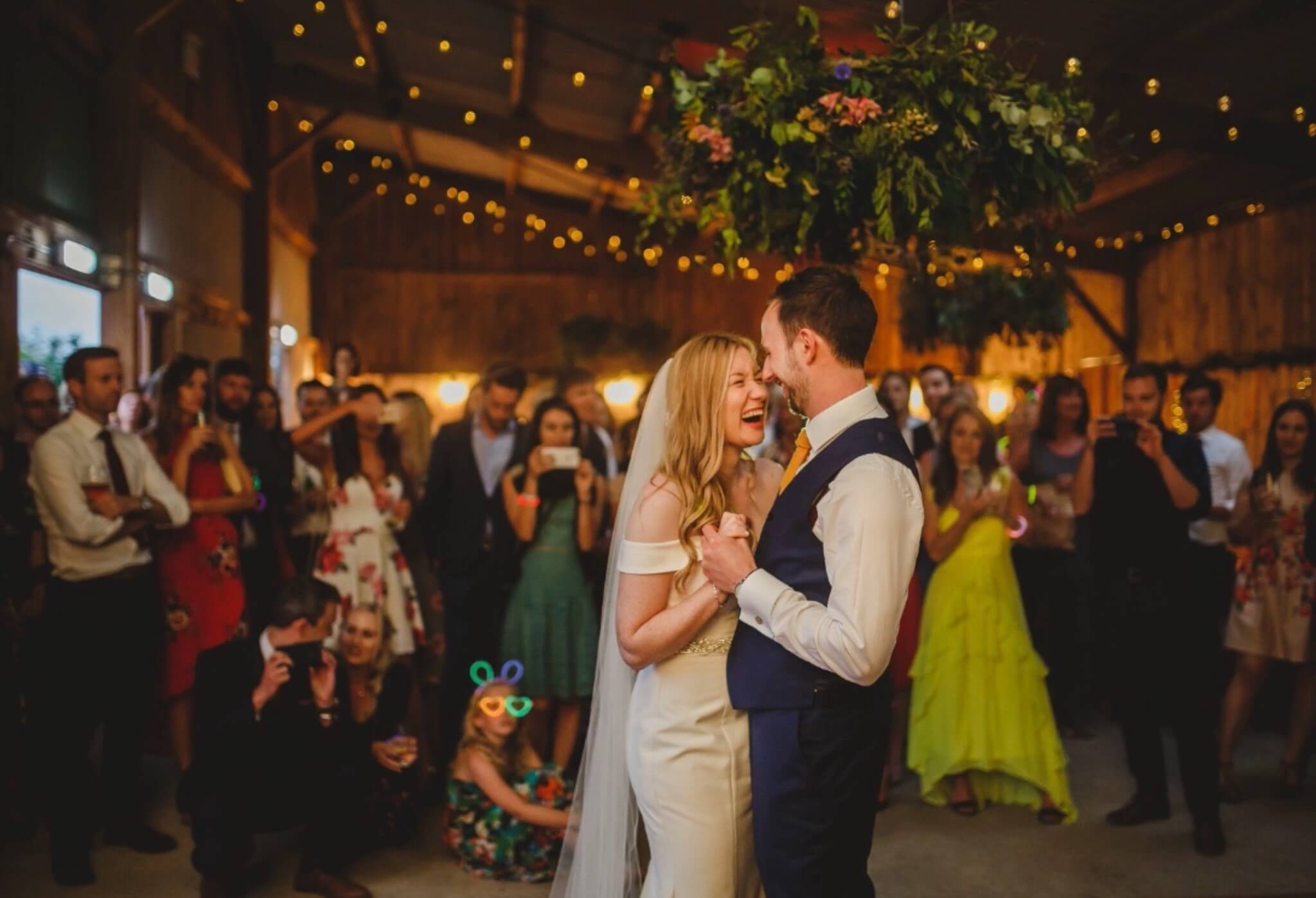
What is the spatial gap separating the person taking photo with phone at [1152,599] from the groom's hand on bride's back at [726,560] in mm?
2501

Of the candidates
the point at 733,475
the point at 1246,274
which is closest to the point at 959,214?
the point at 733,475

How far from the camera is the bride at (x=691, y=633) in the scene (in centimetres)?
219

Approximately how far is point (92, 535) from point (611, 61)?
23.7 ft

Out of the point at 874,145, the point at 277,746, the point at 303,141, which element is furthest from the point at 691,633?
the point at 303,141

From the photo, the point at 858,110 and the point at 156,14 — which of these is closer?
the point at 858,110

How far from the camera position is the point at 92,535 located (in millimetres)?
3902

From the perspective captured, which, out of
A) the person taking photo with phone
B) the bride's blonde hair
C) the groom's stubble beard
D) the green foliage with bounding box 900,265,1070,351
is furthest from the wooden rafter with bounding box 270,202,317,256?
the groom's stubble beard

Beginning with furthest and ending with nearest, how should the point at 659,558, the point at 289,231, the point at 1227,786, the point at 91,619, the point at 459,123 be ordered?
the point at 289,231 → the point at 459,123 → the point at 1227,786 → the point at 91,619 → the point at 659,558

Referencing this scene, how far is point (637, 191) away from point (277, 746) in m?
11.6

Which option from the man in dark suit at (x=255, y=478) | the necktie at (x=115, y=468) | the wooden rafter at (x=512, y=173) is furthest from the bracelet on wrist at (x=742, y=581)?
the wooden rafter at (x=512, y=173)

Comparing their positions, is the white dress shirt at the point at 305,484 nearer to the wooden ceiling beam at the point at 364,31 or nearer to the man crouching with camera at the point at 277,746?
the man crouching with camera at the point at 277,746

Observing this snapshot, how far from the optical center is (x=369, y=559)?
15.8 ft

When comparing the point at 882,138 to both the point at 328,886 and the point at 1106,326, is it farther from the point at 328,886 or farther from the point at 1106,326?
the point at 1106,326

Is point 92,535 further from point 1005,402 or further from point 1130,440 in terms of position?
point 1005,402
